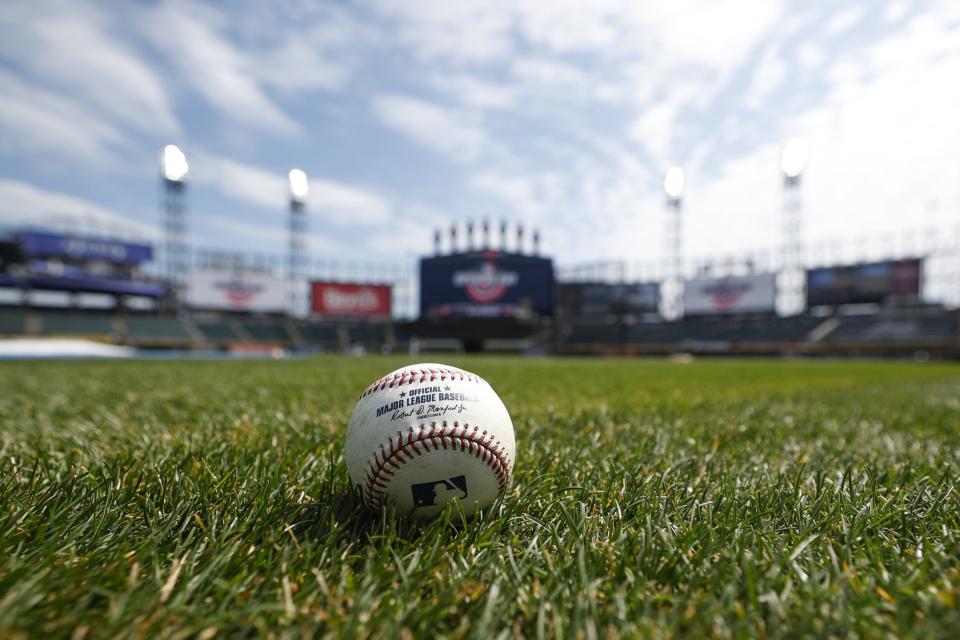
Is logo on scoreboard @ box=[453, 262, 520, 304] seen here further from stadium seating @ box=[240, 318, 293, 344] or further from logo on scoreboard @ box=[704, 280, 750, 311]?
logo on scoreboard @ box=[704, 280, 750, 311]

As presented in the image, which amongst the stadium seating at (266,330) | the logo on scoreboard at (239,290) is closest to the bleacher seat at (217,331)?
the stadium seating at (266,330)

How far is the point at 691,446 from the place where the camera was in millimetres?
2539

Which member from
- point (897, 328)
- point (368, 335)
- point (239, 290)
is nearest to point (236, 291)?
point (239, 290)

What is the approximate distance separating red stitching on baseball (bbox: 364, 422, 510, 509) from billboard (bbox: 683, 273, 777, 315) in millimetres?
43071

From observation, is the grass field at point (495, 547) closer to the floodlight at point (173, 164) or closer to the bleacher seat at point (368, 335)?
the floodlight at point (173, 164)

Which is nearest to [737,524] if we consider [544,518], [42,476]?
[544,518]

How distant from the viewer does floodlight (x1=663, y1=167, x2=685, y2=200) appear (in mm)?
41719

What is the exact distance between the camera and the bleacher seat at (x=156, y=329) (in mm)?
35844

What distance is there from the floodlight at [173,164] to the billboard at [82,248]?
6.43 m

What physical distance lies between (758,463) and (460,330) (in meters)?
41.5

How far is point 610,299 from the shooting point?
147 feet

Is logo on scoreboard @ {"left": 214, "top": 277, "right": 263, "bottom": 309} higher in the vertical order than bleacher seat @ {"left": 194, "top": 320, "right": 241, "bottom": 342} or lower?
higher

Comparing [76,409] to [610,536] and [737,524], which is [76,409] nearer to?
[610,536]

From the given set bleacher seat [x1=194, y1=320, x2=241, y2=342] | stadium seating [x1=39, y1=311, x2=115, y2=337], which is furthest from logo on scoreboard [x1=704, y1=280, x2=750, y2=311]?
stadium seating [x1=39, y1=311, x2=115, y2=337]
